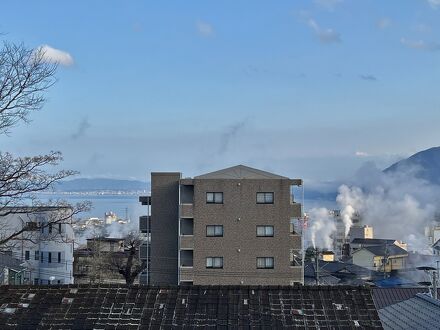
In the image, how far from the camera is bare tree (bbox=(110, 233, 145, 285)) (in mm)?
32625

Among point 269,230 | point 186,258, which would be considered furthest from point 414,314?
point 186,258

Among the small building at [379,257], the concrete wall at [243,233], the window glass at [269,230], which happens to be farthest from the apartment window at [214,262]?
the small building at [379,257]

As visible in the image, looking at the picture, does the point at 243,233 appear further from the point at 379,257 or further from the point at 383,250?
the point at 383,250

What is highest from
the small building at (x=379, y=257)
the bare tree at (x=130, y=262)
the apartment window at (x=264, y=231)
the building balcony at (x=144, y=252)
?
the apartment window at (x=264, y=231)

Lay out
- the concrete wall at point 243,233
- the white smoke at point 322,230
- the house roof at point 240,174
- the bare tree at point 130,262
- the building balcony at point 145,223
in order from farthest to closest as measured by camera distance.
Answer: the white smoke at point 322,230 → the bare tree at point 130,262 → the building balcony at point 145,223 → the house roof at point 240,174 → the concrete wall at point 243,233

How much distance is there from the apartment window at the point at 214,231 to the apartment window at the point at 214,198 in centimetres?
120

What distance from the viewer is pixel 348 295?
31.2 feet

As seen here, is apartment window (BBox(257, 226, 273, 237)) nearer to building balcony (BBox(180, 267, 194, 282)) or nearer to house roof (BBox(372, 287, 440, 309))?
building balcony (BBox(180, 267, 194, 282))

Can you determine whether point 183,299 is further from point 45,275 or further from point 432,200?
point 432,200

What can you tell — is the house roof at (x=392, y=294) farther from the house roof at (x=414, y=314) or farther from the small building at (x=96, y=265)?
the small building at (x=96, y=265)

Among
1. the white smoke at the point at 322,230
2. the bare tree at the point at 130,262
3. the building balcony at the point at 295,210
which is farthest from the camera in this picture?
the white smoke at the point at 322,230

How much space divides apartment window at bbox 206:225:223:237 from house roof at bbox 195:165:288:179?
245 centimetres

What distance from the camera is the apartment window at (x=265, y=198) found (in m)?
28.0

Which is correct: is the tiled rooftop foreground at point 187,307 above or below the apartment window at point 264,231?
below
